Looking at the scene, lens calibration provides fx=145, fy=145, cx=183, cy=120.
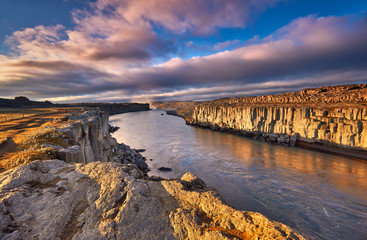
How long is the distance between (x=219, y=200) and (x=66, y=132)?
12.8m

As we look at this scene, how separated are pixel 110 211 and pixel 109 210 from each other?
0.11m

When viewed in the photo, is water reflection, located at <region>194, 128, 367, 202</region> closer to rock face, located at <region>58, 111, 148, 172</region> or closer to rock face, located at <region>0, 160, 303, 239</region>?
rock face, located at <region>58, 111, 148, 172</region>

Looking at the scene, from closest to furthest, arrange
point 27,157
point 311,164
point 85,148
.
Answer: point 27,157 → point 85,148 → point 311,164

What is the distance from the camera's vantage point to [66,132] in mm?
11812

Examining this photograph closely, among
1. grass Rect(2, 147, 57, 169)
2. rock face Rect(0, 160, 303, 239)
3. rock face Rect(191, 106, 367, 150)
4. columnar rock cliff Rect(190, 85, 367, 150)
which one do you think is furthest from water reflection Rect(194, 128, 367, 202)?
grass Rect(2, 147, 57, 169)

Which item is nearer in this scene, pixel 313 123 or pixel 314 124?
pixel 314 124

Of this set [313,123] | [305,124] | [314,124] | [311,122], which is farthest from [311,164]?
[305,124]

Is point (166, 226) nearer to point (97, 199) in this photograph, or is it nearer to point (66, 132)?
point (97, 199)

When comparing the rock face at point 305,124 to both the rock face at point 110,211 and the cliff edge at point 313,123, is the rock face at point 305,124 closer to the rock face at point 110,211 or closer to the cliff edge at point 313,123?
the cliff edge at point 313,123

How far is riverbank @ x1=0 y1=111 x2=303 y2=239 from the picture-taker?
405cm

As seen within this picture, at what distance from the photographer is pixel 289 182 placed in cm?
1975

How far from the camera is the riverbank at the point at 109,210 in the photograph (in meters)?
4.05

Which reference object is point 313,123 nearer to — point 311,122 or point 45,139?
point 311,122

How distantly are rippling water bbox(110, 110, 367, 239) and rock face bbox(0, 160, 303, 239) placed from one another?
737 centimetres
